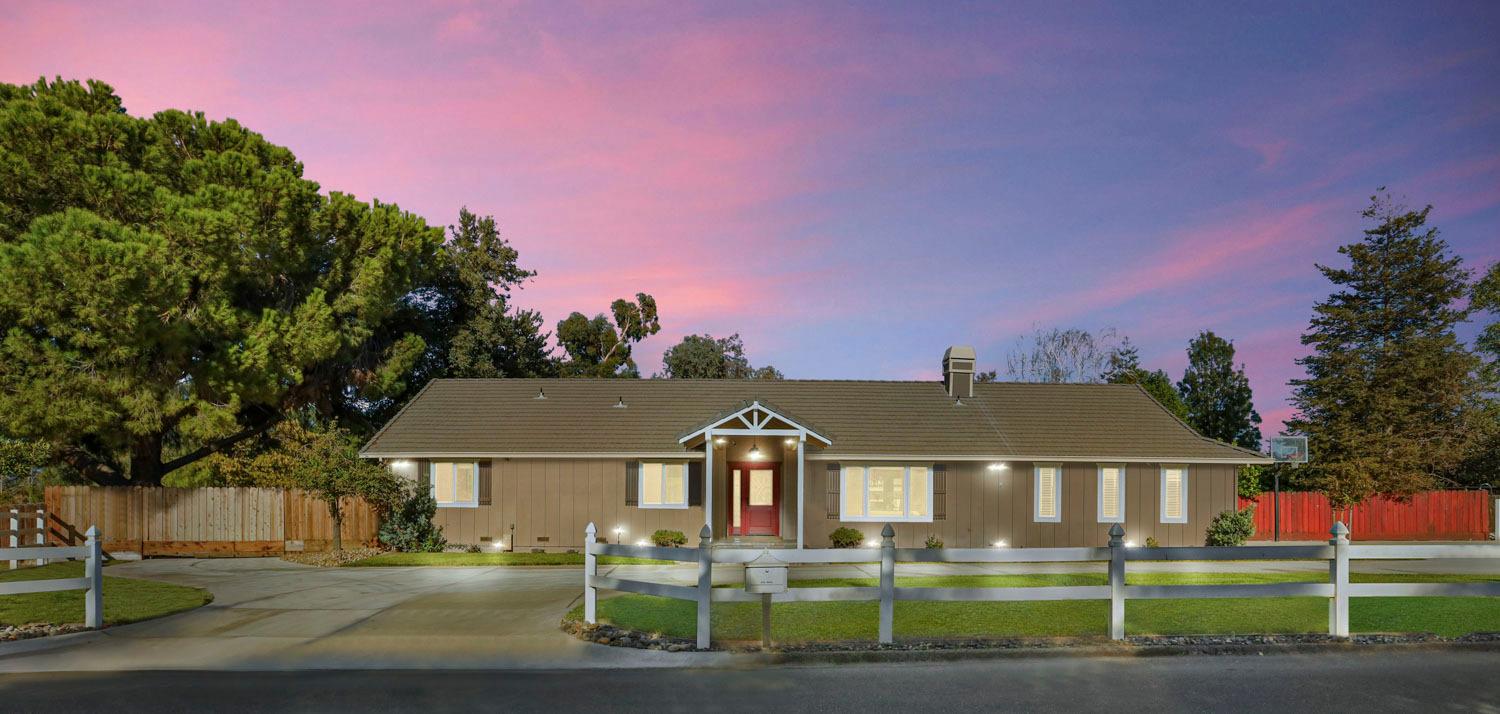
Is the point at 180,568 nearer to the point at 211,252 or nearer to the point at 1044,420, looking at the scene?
the point at 211,252

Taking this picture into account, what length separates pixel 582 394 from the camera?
82.0 feet

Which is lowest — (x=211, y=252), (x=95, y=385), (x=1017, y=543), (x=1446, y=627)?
(x=1017, y=543)

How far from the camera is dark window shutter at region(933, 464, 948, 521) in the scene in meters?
21.9

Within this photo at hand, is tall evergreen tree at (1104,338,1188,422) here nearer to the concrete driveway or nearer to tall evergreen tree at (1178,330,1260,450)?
tall evergreen tree at (1178,330,1260,450)

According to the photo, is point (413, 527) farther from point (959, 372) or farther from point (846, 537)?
point (959, 372)

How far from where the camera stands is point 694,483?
21.9m

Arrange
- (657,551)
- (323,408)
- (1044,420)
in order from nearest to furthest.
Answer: (657,551) → (1044,420) → (323,408)

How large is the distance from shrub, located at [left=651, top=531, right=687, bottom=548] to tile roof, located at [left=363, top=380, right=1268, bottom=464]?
2084mm

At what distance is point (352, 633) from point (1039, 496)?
17.7 meters

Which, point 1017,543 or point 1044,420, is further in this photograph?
point 1044,420

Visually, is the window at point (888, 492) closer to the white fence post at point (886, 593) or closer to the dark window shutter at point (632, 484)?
the dark window shutter at point (632, 484)

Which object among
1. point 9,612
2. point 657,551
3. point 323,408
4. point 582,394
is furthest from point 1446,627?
point 323,408

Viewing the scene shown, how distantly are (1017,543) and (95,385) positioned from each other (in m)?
23.7

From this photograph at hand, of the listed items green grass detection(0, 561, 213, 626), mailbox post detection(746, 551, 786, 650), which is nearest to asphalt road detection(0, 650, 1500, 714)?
mailbox post detection(746, 551, 786, 650)
